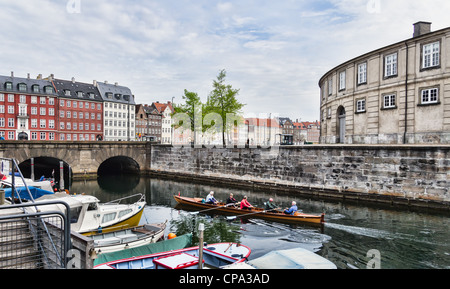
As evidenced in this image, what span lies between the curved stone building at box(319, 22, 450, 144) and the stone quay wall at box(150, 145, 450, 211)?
21.4 ft

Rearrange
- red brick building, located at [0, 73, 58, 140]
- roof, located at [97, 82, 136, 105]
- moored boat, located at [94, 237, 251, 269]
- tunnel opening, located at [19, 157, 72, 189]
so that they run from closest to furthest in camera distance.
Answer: moored boat, located at [94, 237, 251, 269] → tunnel opening, located at [19, 157, 72, 189] → red brick building, located at [0, 73, 58, 140] → roof, located at [97, 82, 136, 105]

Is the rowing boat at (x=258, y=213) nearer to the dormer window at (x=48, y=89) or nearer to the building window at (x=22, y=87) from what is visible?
the building window at (x=22, y=87)

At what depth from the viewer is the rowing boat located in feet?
63.1

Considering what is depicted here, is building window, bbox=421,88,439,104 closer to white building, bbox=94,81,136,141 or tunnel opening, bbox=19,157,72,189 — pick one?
tunnel opening, bbox=19,157,72,189

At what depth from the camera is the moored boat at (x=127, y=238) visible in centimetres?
1383

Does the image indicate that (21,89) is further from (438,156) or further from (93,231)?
(438,156)

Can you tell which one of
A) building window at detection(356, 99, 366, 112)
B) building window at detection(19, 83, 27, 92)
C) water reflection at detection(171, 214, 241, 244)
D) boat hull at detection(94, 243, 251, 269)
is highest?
building window at detection(19, 83, 27, 92)

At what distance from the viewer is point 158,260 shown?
1093 centimetres

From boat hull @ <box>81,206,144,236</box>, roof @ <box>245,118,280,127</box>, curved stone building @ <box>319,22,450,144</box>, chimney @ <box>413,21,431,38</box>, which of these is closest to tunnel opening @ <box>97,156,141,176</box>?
curved stone building @ <box>319,22,450,144</box>

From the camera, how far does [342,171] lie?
27625mm

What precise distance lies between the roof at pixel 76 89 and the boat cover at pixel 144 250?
66.9 meters

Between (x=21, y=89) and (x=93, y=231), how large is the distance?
200 ft

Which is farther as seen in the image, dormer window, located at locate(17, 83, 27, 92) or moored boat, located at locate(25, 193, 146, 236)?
dormer window, located at locate(17, 83, 27, 92)
